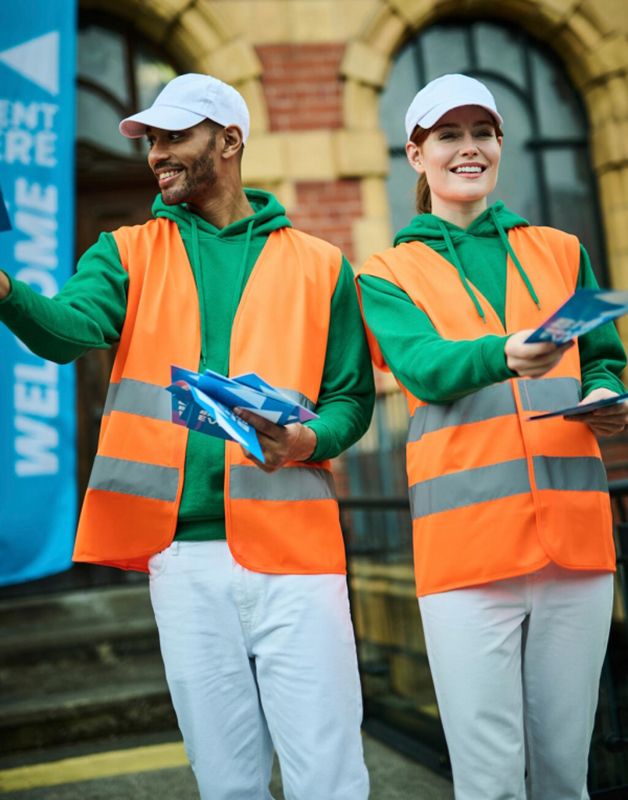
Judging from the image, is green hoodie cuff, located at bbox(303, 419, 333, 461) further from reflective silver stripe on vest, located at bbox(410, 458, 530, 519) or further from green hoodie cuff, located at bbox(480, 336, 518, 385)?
green hoodie cuff, located at bbox(480, 336, 518, 385)

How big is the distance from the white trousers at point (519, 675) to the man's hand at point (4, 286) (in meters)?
1.10

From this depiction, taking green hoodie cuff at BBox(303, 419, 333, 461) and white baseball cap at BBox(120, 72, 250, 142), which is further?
white baseball cap at BBox(120, 72, 250, 142)

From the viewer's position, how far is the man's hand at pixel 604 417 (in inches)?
92.4

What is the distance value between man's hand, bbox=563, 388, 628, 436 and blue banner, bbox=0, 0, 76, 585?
3142 mm

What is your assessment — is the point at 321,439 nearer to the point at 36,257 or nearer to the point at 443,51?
the point at 36,257

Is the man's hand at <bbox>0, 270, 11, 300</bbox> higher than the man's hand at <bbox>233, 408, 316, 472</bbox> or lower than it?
higher

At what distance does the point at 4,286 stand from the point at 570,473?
49.2 inches

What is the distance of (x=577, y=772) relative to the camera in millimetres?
2371

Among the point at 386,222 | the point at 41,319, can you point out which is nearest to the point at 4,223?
the point at 41,319

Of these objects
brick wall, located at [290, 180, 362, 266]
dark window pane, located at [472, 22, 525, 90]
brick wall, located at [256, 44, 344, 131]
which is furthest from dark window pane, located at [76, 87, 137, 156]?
dark window pane, located at [472, 22, 525, 90]

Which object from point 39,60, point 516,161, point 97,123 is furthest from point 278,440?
point 516,161

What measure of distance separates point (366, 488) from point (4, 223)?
482 centimetres

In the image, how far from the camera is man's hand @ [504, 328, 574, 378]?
6.68ft

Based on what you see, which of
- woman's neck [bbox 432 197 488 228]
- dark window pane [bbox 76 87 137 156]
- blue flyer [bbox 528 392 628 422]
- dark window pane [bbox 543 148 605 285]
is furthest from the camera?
dark window pane [bbox 543 148 605 285]
